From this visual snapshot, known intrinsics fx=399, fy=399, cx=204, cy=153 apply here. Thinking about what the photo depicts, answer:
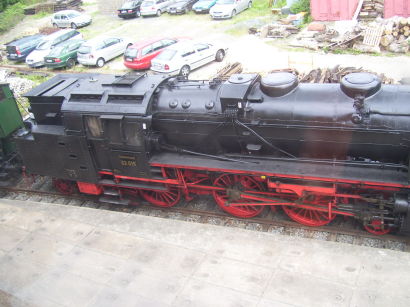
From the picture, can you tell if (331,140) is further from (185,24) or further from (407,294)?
(185,24)

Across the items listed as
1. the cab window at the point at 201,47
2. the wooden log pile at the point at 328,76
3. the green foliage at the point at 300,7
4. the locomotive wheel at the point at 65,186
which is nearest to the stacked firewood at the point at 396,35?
the wooden log pile at the point at 328,76

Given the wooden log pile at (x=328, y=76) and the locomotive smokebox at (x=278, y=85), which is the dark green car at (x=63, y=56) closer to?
the wooden log pile at (x=328, y=76)

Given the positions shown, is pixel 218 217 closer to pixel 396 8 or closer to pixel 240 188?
pixel 240 188

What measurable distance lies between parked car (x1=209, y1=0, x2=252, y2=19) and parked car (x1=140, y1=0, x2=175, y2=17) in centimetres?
494

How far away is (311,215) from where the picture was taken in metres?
8.59

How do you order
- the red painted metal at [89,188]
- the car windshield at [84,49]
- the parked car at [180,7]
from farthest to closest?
the parked car at [180,7] < the car windshield at [84,49] < the red painted metal at [89,188]

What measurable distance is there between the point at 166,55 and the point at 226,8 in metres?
10.4

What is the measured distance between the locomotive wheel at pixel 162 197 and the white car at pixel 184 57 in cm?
955

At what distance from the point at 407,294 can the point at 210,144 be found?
4618 mm

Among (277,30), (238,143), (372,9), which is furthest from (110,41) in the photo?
(238,143)

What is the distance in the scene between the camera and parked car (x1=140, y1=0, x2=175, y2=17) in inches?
1207

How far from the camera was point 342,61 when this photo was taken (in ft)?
59.2

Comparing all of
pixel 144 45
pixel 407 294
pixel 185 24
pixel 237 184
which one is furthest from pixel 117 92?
pixel 185 24

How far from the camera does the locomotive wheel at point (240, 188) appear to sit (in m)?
8.73
